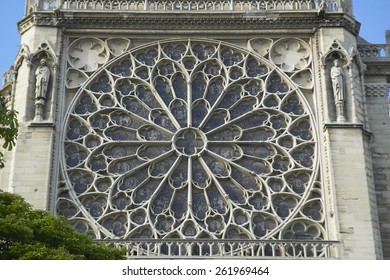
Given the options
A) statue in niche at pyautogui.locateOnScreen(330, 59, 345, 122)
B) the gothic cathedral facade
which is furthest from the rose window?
statue in niche at pyautogui.locateOnScreen(330, 59, 345, 122)

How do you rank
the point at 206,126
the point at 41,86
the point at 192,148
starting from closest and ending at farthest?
the point at 192,148 < the point at 41,86 < the point at 206,126

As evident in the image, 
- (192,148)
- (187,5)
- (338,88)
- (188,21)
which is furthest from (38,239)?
(187,5)

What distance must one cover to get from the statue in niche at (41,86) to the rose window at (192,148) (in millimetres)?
756

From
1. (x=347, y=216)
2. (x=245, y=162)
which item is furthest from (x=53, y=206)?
(x=347, y=216)

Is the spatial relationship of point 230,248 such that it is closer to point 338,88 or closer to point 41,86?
point 338,88

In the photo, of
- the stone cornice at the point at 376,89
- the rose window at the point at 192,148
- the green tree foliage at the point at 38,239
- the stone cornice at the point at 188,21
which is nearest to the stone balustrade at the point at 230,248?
the rose window at the point at 192,148

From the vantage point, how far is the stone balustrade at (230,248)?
69.9 feet

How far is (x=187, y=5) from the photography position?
2514 cm

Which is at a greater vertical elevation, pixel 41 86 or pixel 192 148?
pixel 41 86

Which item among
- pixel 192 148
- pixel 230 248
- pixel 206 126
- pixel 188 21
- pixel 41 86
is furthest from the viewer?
pixel 188 21

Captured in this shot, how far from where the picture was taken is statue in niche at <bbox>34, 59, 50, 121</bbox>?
23.2 metres

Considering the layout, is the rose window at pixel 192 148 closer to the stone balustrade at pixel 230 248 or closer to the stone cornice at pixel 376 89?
the stone balustrade at pixel 230 248

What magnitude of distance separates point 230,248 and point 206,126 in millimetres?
3547
